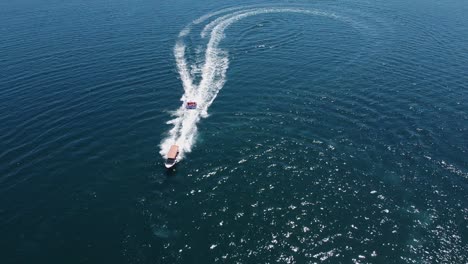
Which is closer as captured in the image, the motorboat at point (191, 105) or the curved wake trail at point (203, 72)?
the curved wake trail at point (203, 72)

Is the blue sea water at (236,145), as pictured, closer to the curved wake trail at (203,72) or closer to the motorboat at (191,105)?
the curved wake trail at (203,72)

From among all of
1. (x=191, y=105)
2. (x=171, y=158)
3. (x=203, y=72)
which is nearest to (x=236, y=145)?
(x=171, y=158)

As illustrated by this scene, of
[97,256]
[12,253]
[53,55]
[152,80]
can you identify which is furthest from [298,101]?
[53,55]

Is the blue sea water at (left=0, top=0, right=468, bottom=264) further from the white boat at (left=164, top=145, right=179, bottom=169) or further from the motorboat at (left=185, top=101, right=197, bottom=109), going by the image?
the motorboat at (left=185, top=101, right=197, bottom=109)

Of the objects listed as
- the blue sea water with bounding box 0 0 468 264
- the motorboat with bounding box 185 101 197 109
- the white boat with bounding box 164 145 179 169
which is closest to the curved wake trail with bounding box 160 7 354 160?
the blue sea water with bounding box 0 0 468 264

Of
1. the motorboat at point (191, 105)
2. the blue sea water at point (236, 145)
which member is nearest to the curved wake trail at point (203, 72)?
the blue sea water at point (236, 145)

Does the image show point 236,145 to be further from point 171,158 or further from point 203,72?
point 203,72

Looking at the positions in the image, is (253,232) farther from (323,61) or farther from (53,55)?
(53,55)
